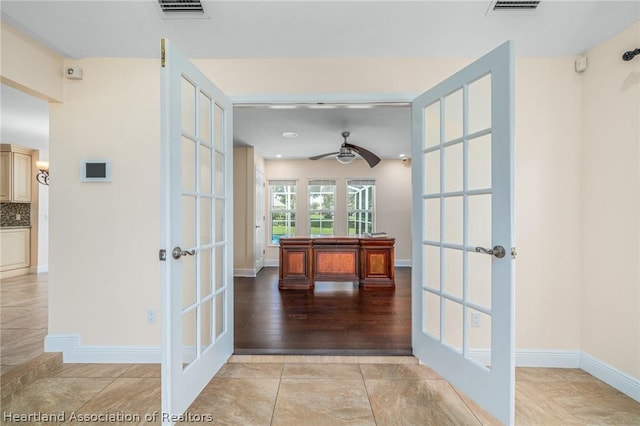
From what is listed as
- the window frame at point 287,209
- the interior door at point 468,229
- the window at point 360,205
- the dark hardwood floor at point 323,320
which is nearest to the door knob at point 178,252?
the dark hardwood floor at point 323,320

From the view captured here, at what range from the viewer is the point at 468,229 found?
1.85 meters

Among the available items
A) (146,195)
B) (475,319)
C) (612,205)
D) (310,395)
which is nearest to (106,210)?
(146,195)

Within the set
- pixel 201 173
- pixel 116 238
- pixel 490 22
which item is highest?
pixel 490 22

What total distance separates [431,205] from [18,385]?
3159 mm

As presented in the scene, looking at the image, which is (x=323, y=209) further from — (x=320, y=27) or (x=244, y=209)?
(x=320, y=27)

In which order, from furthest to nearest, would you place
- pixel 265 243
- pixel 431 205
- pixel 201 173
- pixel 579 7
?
pixel 265 243 < pixel 431 205 < pixel 201 173 < pixel 579 7

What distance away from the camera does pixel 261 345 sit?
2.58 meters

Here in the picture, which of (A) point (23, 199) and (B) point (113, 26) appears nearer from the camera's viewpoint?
(B) point (113, 26)

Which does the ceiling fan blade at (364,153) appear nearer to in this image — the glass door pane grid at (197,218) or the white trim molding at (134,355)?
the glass door pane grid at (197,218)

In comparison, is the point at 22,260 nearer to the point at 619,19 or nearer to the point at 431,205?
the point at 431,205

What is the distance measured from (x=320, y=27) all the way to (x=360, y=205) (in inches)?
220

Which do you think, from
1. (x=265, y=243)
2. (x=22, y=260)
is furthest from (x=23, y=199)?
(x=265, y=243)

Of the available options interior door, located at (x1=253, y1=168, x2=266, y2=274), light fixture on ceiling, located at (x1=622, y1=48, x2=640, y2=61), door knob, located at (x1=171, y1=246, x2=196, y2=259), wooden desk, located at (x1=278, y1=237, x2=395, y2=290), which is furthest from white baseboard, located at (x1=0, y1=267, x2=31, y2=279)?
light fixture on ceiling, located at (x1=622, y1=48, x2=640, y2=61)

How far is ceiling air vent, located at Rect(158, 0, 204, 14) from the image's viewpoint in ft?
5.78
